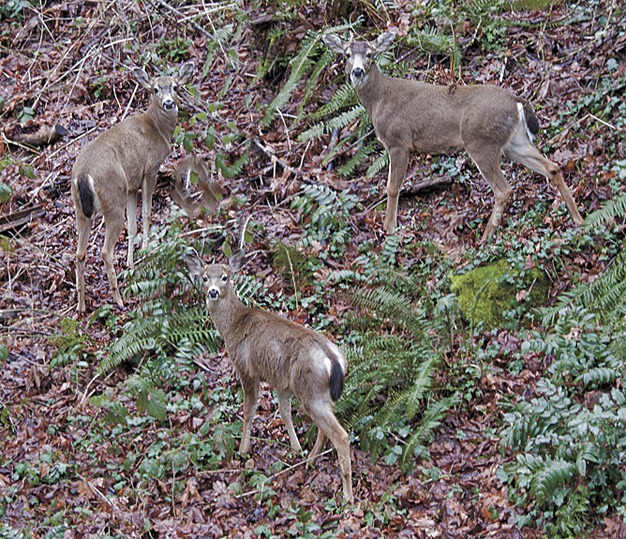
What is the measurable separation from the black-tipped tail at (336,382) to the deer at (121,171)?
4.10 m

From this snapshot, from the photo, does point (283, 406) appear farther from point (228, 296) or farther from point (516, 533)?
point (516, 533)

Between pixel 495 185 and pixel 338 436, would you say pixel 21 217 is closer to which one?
pixel 495 185

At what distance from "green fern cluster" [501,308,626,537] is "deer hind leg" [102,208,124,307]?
16.8 feet

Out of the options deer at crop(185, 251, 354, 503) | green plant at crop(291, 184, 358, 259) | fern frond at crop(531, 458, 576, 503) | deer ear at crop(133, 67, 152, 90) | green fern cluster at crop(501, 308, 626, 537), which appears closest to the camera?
fern frond at crop(531, 458, 576, 503)

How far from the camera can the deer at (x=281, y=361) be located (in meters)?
6.91

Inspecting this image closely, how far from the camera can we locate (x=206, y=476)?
750 centimetres

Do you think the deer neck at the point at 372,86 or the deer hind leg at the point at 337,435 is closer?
the deer hind leg at the point at 337,435

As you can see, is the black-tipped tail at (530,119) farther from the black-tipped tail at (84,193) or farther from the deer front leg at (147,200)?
the black-tipped tail at (84,193)

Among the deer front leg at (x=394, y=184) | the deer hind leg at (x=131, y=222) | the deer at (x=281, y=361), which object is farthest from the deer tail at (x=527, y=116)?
the deer hind leg at (x=131, y=222)

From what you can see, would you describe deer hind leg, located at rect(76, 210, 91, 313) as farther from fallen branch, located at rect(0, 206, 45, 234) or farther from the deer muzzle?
fallen branch, located at rect(0, 206, 45, 234)

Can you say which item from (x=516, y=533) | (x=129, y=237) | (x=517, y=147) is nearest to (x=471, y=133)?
(x=517, y=147)

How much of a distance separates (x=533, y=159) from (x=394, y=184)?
1.52 metres

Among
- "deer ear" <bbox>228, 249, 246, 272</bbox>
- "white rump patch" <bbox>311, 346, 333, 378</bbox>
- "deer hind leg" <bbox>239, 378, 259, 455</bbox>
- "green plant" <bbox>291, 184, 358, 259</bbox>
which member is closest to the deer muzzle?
"green plant" <bbox>291, 184, 358, 259</bbox>

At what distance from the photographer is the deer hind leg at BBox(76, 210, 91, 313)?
1013 cm
